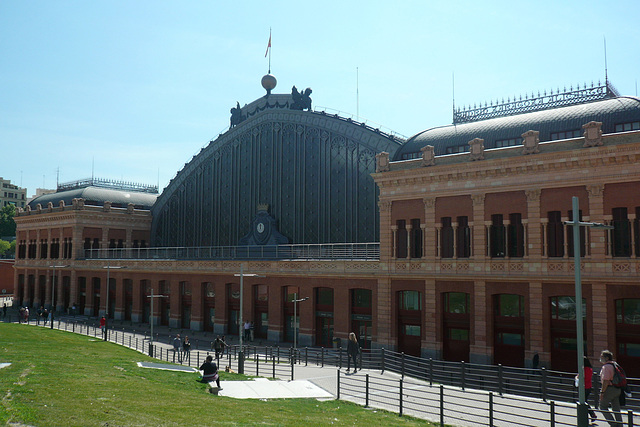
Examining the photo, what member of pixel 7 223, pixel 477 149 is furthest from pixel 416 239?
pixel 7 223

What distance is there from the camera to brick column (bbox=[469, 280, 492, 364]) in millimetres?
37750

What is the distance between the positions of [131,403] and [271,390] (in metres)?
A: 8.59

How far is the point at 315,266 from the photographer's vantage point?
49.3 m

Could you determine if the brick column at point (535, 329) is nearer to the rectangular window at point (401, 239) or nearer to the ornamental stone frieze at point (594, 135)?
the ornamental stone frieze at point (594, 135)

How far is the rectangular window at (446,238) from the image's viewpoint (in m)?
41.0

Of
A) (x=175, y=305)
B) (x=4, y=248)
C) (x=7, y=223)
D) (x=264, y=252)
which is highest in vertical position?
(x=7, y=223)

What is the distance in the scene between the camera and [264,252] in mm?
58094

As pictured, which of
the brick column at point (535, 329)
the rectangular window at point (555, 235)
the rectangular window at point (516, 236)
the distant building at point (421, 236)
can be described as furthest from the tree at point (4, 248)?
the rectangular window at point (555, 235)

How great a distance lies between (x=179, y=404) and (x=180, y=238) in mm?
60350

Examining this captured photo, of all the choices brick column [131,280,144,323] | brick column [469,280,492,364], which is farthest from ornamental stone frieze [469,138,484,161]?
brick column [131,280,144,323]

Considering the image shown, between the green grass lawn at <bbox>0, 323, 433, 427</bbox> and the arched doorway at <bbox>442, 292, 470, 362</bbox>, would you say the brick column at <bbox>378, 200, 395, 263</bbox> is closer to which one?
the arched doorway at <bbox>442, 292, 470, 362</bbox>

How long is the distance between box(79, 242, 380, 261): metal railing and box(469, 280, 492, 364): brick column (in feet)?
31.7

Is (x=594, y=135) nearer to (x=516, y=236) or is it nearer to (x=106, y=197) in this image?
(x=516, y=236)

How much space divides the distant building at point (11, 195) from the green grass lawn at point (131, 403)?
17570cm
